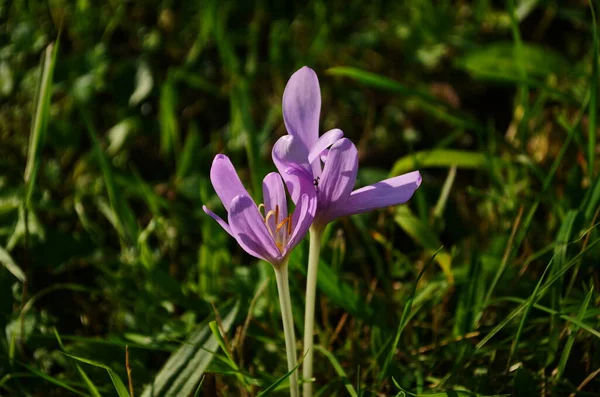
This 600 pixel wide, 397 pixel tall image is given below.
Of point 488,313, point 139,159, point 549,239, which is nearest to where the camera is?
point 488,313

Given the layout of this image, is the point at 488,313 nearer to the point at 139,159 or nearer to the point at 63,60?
the point at 139,159

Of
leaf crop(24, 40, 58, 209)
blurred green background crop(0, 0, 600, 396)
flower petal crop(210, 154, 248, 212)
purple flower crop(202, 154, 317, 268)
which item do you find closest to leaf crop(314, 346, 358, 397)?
blurred green background crop(0, 0, 600, 396)

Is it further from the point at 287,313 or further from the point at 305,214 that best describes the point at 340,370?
the point at 305,214

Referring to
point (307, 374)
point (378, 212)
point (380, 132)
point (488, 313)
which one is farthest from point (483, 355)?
point (380, 132)

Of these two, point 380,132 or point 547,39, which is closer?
point 380,132

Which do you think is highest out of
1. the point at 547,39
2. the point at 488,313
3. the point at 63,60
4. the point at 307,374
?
the point at 63,60

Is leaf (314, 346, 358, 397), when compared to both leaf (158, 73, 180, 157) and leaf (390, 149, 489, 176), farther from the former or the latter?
leaf (158, 73, 180, 157)

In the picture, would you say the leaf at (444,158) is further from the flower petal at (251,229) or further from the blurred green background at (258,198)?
the flower petal at (251,229)
